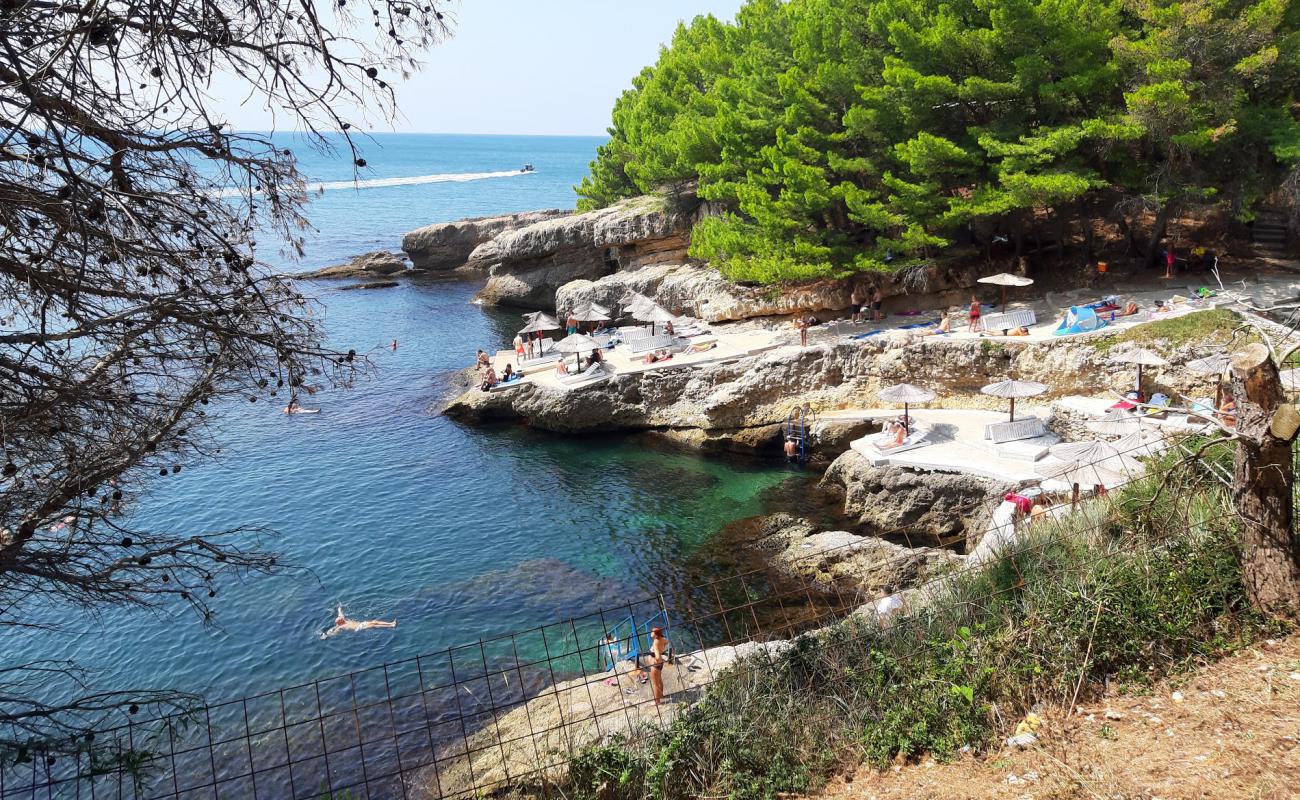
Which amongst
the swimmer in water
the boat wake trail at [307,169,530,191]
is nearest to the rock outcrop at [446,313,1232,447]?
the swimmer in water

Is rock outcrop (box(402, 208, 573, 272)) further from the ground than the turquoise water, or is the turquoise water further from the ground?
rock outcrop (box(402, 208, 573, 272))

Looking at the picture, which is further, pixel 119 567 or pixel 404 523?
pixel 404 523

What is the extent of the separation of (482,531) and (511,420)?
8374 mm

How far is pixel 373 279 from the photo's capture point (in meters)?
54.6

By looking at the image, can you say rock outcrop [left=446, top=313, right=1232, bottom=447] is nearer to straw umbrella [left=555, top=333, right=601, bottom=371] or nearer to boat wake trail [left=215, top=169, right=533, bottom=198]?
straw umbrella [left=555, top=333, right=601, bottom=371]

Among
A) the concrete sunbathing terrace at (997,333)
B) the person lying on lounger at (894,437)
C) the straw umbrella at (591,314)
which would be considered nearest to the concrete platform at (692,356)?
the concrete sunbathing terrace at (997,333)

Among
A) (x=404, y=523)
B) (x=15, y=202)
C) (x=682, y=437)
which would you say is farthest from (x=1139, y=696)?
(x=682, y=437)

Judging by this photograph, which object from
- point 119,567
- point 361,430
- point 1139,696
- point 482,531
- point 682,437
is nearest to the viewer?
point 119,567

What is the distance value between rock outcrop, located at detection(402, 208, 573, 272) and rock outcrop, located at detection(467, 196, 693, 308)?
7687mm

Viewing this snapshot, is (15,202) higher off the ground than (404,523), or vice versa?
(15,202)

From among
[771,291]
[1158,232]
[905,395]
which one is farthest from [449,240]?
[1158,232]

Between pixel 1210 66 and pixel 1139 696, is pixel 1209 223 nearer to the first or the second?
pixel 1210 66

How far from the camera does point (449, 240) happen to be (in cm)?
5644

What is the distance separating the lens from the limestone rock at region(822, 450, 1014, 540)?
716 inches
